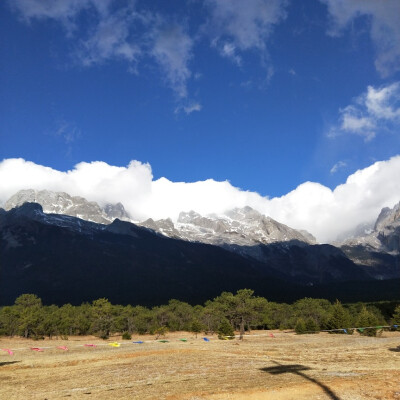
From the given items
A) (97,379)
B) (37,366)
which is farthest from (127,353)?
(97,379)

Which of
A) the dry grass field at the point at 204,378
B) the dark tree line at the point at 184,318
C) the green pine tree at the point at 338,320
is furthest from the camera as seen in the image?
the dark tree line at the point at 184,318

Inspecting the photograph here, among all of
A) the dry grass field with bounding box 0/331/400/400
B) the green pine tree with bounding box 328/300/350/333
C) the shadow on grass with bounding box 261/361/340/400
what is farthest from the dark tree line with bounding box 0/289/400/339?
the shadow on grass with bounding box 261/361/340/400

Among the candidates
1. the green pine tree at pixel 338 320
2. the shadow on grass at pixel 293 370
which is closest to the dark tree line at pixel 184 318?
the green pine tree at pixel 338 320

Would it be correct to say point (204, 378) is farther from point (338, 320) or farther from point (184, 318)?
point (184, 318)

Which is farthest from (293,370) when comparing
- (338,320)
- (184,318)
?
(184,318)

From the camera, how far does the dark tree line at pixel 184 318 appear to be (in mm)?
75250

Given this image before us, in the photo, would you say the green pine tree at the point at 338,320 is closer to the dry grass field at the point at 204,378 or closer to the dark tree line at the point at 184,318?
the dark tree line at the point at 184,318

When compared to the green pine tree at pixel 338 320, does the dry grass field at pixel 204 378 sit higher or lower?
lower

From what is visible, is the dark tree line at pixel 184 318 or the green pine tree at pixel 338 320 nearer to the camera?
the green pine tree at pixel 338 320

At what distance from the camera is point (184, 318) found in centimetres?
11606

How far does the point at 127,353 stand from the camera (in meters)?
36.4

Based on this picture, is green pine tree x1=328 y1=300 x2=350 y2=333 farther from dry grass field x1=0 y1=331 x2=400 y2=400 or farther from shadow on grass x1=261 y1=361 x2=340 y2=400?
shadow on grass x1=261 y1=361 x2=340 y2=400

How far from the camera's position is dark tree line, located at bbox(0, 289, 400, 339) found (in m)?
75.2

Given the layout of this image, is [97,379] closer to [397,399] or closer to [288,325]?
[397,399]
